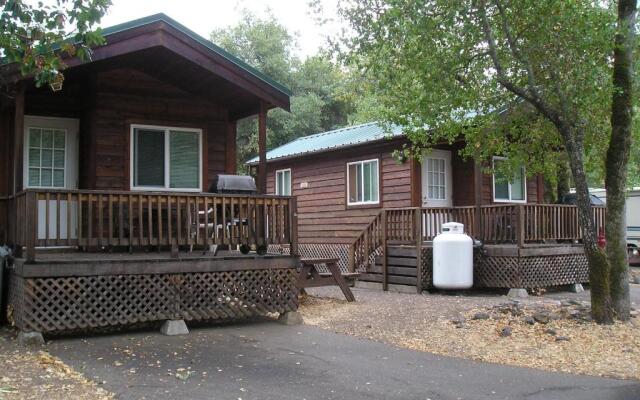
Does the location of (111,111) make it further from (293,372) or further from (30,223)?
(293,372)

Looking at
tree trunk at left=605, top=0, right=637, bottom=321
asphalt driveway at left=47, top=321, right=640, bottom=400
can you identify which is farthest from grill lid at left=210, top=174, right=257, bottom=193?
tree trunk at left=605, top=0, right=637, bottom=321

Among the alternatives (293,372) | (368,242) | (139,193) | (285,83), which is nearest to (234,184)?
(139,193)

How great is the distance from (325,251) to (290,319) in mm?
8971

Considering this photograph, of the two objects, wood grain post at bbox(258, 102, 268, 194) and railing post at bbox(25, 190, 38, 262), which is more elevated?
wood grain post at bbox(258, 102, 268, 194)

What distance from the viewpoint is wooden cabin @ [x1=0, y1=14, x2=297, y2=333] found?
8234 mm

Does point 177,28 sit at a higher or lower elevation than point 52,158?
higher

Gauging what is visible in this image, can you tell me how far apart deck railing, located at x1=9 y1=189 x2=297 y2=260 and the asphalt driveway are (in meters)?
1.31

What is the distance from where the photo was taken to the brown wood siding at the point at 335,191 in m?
15.9

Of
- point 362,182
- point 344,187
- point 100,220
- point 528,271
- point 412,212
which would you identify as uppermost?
point 362,182

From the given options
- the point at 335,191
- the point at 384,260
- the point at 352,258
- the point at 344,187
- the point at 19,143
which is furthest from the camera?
the point at 335,191

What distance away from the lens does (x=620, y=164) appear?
30.5 ft

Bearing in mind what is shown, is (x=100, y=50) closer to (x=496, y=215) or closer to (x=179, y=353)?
(x=179, y=353)

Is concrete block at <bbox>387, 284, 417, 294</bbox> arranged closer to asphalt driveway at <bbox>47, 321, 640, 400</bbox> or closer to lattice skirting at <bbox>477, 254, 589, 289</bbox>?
lattice skirting at <bbox>477, 254, 589, 289</bbox>

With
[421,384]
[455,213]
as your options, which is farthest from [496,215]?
A: [421,384]
